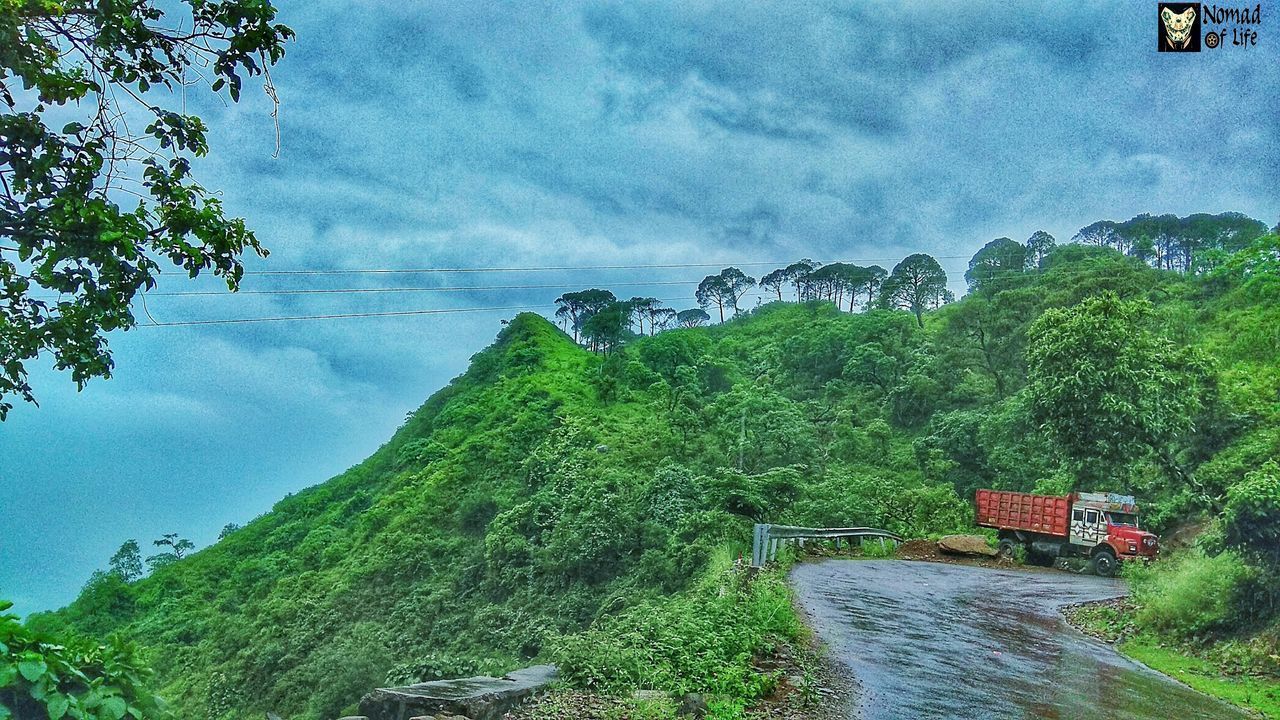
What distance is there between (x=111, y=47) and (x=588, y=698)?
6.40m

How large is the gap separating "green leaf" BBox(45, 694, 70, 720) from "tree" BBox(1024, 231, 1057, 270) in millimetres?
80213

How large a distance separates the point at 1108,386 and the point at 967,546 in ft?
28.8

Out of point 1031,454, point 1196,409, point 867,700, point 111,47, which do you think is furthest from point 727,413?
point 111,47

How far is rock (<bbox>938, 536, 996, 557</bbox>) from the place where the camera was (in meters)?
26.3

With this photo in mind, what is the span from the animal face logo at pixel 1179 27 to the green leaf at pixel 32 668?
19130 mm

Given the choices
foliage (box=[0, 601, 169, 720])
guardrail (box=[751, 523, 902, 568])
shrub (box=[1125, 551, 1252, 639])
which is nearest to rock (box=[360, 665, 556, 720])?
foliage (box=[0, 601, 169, 720])

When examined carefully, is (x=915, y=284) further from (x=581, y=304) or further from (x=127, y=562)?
(x=127, y=562)

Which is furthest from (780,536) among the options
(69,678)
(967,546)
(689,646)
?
(69,678)

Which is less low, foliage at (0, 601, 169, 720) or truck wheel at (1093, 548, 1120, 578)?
foliage at (0, 601, 169, 720)

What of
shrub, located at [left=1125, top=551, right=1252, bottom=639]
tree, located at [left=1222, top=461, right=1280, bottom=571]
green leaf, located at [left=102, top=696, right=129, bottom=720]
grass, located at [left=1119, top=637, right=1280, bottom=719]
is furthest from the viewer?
shrub, located at [left=1125, top=551, right=1252, bottom=639]

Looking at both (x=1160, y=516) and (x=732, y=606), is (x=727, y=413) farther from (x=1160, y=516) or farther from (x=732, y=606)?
(x=732, y=606)

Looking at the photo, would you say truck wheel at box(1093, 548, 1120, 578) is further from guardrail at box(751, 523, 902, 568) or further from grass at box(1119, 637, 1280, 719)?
grass at box(1119, 637, 1280, 719)

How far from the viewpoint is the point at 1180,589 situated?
1175cm

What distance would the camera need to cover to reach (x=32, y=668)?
3752 mm
